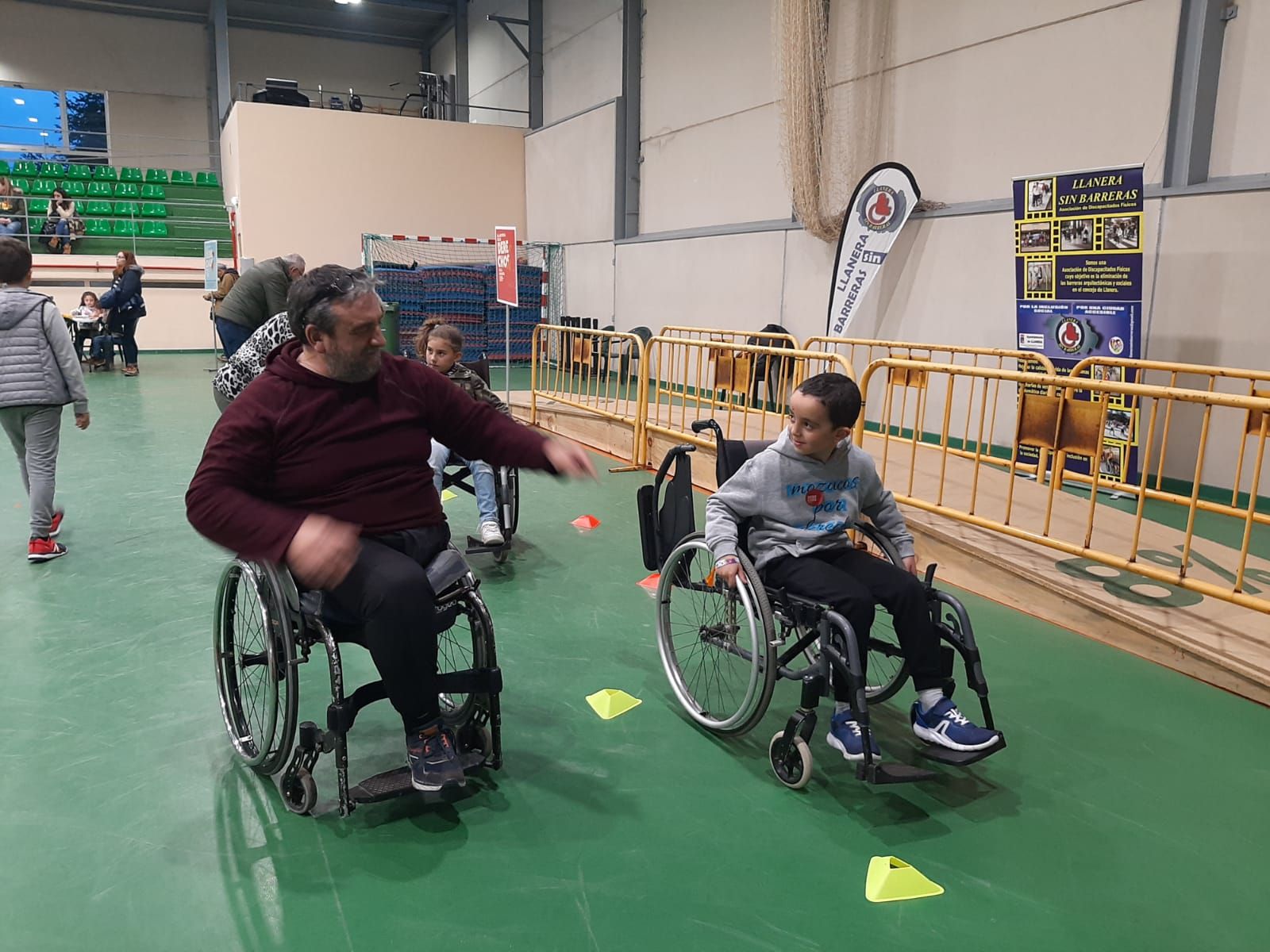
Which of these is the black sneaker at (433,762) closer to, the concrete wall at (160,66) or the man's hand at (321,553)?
the man's hand at (321,553)

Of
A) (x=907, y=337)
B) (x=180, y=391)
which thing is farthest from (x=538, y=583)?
(x=180, y=391)

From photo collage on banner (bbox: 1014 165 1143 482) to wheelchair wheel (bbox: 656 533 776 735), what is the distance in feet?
9.35

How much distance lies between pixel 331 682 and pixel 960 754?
164 cm

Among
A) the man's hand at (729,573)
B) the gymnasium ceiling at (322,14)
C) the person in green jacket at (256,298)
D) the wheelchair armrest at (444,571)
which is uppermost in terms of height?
the gymnasium ceiling at (322,14)

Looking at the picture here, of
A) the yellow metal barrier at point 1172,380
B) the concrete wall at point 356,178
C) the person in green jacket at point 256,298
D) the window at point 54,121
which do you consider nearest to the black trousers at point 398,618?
the person in green jacket at point 256,298

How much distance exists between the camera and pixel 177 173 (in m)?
17.1

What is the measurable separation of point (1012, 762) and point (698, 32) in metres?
9.66

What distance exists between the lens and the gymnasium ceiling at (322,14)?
17.1 meters

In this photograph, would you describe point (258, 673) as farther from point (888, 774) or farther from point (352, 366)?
point (888, 774)

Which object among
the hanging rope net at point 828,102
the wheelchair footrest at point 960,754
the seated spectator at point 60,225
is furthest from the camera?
the seated spectator at point 60,225

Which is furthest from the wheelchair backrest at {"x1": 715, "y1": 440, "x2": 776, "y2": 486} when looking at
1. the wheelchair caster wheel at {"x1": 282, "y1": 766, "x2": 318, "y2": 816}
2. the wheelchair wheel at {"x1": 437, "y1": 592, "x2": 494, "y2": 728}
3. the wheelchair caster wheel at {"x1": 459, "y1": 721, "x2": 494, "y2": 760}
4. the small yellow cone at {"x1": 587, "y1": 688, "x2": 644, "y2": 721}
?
the wheelchair caster wheel at {"x1": 282, "y1": 766, "x2": 318, "y2": 816}

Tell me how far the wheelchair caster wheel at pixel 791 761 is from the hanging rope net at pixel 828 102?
21.4 feet

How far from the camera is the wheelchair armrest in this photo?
2176 mm

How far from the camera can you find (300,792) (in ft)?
7.22
